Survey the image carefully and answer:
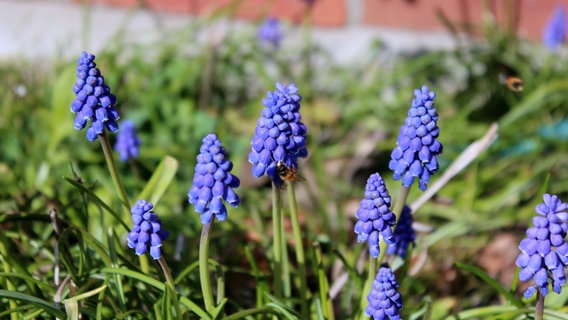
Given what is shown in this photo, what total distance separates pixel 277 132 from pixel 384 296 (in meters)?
0.55

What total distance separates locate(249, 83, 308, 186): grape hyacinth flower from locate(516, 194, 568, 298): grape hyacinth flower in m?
0.69

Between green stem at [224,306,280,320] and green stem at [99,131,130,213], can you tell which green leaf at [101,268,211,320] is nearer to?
green stem at [224,306,280,320]

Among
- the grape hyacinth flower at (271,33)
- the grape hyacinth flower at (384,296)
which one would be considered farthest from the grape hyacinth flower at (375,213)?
the grape hyacinth flower at (271,33)

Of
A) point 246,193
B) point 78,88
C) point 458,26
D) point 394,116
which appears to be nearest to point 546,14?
point 458,26

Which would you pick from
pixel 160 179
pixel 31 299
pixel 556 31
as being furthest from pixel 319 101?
pixel 31 299

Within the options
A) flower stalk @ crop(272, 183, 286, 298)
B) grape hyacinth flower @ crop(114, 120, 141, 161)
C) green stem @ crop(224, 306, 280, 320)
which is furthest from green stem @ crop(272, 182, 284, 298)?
grape hyacinth flower @ crop(114, 120, 141, 161)

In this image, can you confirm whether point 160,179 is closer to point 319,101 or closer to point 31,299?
point 31,299

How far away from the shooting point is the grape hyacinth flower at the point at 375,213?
222 cm

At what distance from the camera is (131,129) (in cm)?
390

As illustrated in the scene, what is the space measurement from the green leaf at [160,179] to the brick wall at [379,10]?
2.70m

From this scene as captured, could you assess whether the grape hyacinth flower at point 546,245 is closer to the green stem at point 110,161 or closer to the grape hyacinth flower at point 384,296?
the grape hyacinth flower at point 384,296

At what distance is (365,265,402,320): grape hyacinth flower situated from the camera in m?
2.27

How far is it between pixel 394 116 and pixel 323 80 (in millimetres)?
706

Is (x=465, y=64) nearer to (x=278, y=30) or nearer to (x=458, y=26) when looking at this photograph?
(x=458, y=26)
